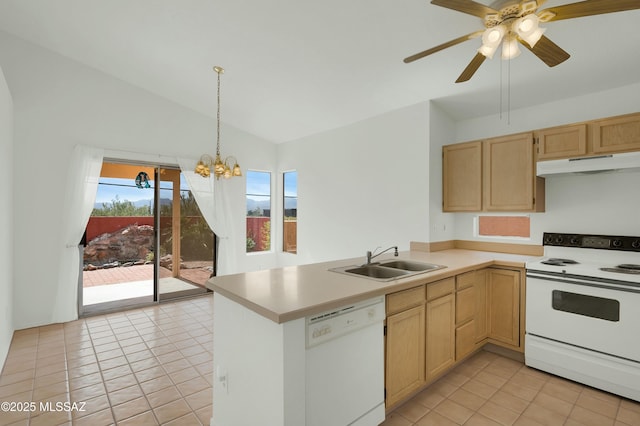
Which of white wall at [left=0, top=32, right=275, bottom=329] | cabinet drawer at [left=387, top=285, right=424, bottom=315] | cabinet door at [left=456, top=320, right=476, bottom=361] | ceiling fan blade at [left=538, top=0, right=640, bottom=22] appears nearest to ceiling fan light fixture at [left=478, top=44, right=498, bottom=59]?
ceiling fan blade at [left=538, top=0, right=640, bottom=22]

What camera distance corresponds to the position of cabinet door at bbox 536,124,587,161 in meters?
2.65

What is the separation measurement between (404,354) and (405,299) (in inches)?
15.0

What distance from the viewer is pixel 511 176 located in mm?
3100

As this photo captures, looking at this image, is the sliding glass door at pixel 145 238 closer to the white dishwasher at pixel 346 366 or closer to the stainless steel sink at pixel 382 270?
the stainless steel sink at pixel 382 270

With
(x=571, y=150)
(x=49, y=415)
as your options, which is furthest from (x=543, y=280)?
(x=49, y=415)

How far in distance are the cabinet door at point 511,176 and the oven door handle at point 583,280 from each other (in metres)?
0.71

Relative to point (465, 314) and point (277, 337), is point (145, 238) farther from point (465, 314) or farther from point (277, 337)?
point (465, 314)

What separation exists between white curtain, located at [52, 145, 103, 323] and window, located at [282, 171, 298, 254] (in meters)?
3.05

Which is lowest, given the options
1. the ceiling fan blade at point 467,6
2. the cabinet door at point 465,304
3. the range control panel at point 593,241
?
the cabinet door at point 465,304

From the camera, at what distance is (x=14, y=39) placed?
3.49 m

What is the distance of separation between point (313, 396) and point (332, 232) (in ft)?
11.1

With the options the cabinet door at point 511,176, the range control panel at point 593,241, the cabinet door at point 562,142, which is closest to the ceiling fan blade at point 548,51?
the cabinet door at point 562,142

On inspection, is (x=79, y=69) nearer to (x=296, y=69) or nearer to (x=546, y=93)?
(x=296, y=69)

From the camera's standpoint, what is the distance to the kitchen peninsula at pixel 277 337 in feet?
4.53
